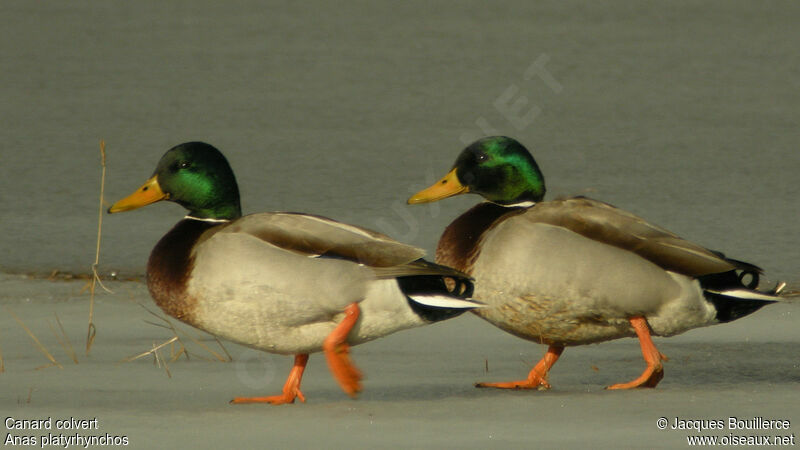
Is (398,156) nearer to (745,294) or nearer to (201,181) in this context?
(201,181)

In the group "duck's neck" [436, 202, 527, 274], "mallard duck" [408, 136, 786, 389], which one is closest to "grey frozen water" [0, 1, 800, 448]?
"mallard duck" [408, 136, 786, 389]

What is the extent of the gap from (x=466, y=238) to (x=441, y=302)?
47 centimetres

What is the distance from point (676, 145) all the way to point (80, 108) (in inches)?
158

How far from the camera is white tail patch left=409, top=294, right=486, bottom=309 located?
4.05 m

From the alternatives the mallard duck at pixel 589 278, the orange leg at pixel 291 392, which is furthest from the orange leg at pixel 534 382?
the orange leg at pixel 291 392

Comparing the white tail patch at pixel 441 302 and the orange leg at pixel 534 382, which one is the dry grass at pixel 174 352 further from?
the orange leg at pixel 534 382

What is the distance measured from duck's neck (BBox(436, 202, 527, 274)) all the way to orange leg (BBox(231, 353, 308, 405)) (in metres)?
0.60

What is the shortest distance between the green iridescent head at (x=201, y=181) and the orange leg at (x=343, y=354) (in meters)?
0.67

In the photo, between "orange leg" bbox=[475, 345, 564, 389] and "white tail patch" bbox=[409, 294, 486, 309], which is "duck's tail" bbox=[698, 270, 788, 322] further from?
"white tail patch" bbox=[409, 294, 486, 309]

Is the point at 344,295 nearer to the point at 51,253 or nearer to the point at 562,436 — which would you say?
the point at 562,436

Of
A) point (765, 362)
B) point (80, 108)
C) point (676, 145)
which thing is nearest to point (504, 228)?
point (765, 362)

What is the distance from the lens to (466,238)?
177 inches

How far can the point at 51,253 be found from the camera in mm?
6262

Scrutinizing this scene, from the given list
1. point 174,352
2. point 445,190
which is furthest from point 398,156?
point 174,352
